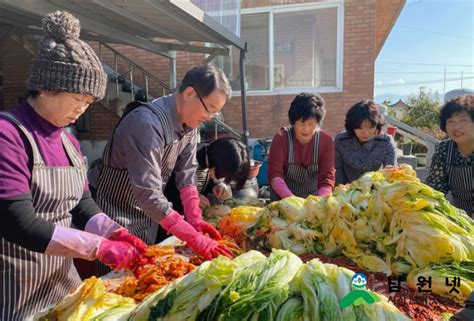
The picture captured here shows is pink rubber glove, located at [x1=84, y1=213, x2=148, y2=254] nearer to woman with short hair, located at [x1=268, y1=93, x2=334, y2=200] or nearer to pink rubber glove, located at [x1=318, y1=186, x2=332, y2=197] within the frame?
woman with short hair, located at [x1=268, y1=93, x2=334, y2=200]

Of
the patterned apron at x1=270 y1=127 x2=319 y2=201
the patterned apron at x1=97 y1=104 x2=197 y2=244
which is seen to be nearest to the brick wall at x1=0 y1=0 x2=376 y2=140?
the patterned apron at x1=270 y1=127 x2=319 y2=201

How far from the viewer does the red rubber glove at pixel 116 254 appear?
173 centimetres

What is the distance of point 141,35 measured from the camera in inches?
275

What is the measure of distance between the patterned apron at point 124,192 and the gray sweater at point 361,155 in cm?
187

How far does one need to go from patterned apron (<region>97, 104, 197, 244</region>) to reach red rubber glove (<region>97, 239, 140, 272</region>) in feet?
2.76

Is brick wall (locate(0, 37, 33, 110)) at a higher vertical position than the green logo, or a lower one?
higher

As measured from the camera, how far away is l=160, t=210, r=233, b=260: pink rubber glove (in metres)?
2.13

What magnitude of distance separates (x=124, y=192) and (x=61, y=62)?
3.97 ft

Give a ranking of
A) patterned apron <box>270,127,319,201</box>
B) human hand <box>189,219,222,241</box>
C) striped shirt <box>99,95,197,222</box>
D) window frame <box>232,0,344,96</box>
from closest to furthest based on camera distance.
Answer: striped shirt <box>99,95,197,222</box>
human hand <box>189,219,222,241</box>
patterned apron <box>270,127,319,201</box>
window frame <box>232,0,344,96</box>

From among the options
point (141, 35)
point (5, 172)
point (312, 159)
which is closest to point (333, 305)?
point (5, 172)

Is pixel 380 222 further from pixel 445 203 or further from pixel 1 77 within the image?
pixel 1 77

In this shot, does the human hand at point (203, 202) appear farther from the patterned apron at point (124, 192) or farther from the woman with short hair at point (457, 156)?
the woman with short hair at point (457, 156)

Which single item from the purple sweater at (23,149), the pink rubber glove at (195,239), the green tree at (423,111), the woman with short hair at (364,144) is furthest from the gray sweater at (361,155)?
the green tree at (423,111)

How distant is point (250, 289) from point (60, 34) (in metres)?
1.41
